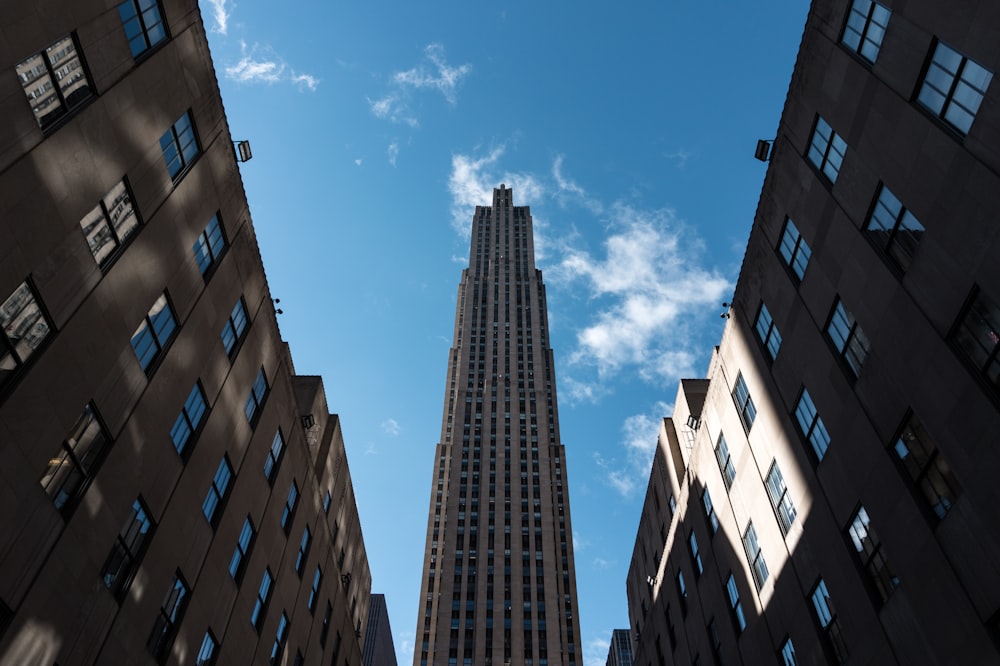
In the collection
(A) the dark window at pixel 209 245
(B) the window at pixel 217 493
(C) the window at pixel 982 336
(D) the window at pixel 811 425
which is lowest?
(C) the window at pixel 982 336

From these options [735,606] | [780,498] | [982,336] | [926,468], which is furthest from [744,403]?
[982,336]

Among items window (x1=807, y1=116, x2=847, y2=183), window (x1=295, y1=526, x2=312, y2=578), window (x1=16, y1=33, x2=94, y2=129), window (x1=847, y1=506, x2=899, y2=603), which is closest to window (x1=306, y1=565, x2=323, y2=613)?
window (x1=295, y1=526, x2=312, y2=578)

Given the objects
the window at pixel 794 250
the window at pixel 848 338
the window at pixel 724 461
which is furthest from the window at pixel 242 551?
the window at pixel 794 250

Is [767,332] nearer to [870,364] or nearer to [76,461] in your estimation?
[870,364]

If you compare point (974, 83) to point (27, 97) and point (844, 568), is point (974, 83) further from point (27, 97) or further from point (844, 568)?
point (27, 97)

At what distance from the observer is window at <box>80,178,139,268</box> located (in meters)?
18.3

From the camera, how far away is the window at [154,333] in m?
20.3

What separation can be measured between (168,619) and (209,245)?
13.2m

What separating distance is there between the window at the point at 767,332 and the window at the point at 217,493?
23.1 metres

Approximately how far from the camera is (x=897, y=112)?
20625 millimetres

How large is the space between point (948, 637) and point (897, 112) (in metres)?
15.2

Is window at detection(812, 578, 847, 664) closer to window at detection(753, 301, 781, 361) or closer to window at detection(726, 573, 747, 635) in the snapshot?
window at detection(726, 573, 747, 635)

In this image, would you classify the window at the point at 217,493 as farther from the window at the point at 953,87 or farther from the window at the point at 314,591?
the window at the point at 953,87

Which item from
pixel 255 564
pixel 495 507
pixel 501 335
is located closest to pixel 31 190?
pixel 255 564
